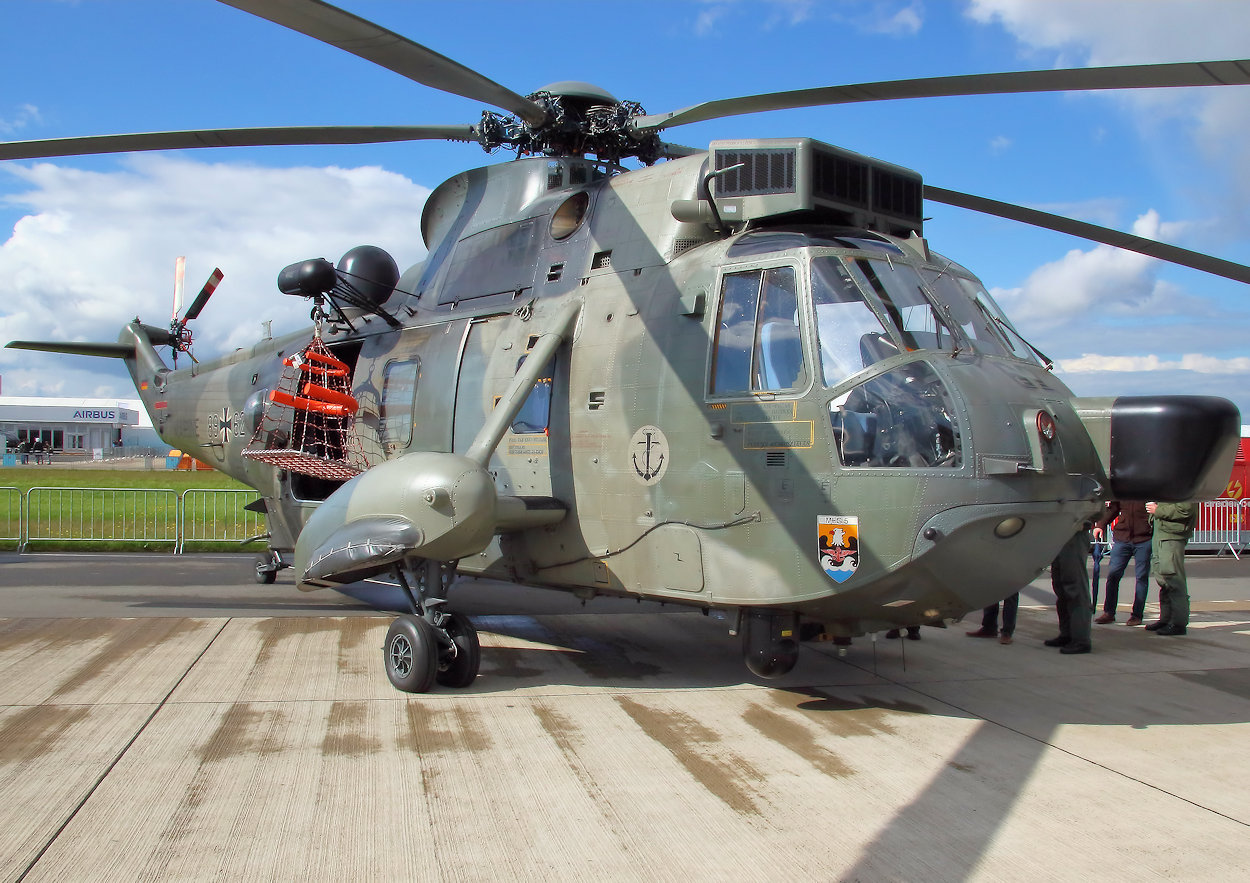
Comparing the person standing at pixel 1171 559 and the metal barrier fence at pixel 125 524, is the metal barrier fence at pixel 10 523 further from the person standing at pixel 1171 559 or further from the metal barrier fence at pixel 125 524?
the person standing at pixel 1171 559

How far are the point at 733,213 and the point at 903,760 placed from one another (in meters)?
3.67

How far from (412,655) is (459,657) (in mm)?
348

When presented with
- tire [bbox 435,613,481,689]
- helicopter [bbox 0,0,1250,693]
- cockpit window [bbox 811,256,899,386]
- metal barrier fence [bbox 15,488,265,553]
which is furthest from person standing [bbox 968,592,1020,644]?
metal barrier fence [bbox 15,488,265,553]

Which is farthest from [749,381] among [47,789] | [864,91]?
[47,789]

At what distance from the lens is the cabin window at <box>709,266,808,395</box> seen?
18.9ft

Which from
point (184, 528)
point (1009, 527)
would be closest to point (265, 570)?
point (184, 528)

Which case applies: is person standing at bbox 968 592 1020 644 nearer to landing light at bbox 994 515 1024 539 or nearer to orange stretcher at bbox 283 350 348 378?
landing light at bbox 994 515 1024 539

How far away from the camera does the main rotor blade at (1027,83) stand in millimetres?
5227

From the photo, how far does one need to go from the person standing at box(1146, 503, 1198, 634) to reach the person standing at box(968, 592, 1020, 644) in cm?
156

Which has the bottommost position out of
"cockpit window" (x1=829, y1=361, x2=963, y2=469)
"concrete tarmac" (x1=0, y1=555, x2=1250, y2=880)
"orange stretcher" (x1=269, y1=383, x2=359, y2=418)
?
"concrete tarmac" (x1=0, y1=555, x2=1250, y2=880)

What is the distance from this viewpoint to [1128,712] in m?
6.39

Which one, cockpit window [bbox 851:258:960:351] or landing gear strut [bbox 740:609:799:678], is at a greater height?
cockpit window [bbox 851:258:960:351]

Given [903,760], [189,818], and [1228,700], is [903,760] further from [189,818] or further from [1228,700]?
[189,818]

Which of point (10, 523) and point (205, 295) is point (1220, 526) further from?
point (10, 523)
